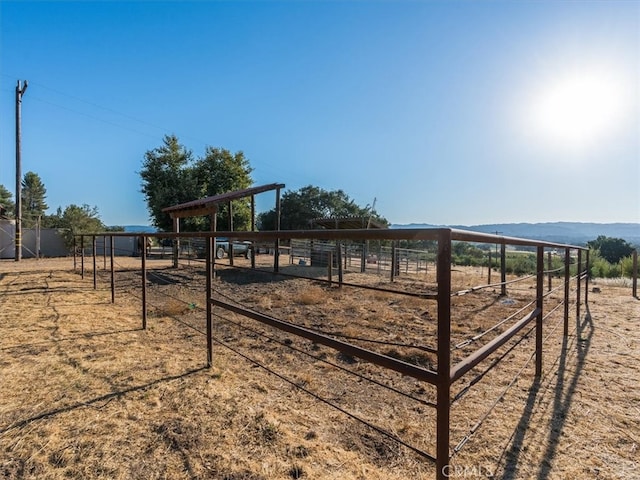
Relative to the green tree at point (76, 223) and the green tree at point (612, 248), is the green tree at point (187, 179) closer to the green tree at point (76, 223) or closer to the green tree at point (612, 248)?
the green tree at point (76, 223)

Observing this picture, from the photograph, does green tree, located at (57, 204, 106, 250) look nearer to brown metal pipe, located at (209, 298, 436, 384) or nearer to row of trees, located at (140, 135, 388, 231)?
row of trees, located at (140, 135, 388, 231)

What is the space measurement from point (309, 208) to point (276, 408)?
105 feet

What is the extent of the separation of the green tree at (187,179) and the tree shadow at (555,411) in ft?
52.4

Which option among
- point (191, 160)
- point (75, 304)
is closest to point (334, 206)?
point (191, 160)

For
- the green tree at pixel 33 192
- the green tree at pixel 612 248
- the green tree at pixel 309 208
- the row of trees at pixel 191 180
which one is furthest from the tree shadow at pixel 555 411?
the green tree at pixel 33 192

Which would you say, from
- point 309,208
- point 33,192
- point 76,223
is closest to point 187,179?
point 76,223

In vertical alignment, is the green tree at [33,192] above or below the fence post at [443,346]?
above

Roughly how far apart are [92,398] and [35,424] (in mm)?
300

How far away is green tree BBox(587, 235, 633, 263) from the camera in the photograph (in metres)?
20.5

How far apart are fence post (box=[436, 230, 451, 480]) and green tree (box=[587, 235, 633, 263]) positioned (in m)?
25.7

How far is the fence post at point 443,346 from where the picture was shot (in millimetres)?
1011

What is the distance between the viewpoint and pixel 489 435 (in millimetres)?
1757

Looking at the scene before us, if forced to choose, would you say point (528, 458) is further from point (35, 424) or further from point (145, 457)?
point (35, 424)

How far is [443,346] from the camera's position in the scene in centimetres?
104
